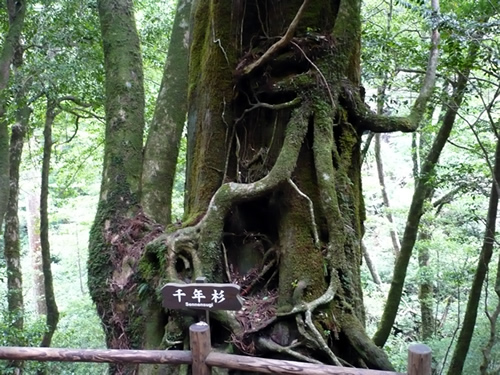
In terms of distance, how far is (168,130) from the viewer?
4.94 metres

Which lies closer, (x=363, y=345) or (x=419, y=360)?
(x=419, y=360)

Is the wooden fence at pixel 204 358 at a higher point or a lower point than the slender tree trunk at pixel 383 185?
lower

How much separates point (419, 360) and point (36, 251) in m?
17.2

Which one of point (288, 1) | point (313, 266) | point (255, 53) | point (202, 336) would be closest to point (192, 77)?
point (255, 53)

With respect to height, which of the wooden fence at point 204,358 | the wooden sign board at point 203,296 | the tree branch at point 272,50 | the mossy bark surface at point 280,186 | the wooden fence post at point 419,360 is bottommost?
the wooden fence at point 204,358

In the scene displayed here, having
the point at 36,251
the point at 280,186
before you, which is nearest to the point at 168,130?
the point at 280,186

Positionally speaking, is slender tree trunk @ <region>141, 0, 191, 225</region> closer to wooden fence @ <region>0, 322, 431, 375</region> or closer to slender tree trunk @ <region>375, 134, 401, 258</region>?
wooden fence @ <region>0, 322, 431, 375</region>

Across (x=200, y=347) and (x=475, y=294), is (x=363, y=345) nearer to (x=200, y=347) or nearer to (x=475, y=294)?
(x=200, y=347)

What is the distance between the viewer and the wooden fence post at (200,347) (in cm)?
245

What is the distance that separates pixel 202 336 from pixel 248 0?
278 cm

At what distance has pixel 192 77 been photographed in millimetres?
4379

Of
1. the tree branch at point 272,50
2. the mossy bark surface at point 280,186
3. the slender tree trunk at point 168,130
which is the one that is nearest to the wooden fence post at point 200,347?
the mossy bark surface at point 280,186

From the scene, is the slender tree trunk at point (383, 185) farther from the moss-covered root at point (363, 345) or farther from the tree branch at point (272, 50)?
the moss-covered root at point (363, 345)

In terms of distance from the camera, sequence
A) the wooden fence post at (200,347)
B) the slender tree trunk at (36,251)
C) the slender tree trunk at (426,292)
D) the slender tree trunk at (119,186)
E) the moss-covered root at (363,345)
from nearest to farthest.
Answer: the wooden fence post at (200,347) → the moss-covered root at (363,345) → the slender tree trunk at (119,186) → the slender tree trunk at (426,292) → the slender tree trunk at (36,251)
